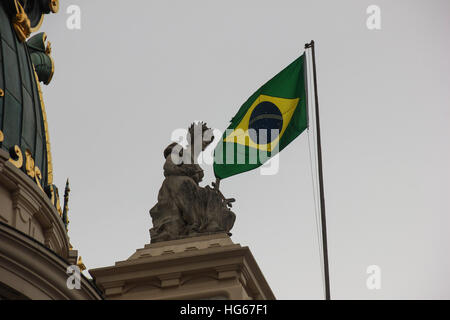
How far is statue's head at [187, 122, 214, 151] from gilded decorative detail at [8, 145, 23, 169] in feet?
28.0

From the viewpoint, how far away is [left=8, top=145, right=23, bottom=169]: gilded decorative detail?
38.6m

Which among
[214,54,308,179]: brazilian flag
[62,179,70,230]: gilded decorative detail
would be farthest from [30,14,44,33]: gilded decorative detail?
[214,54,308,179]: brazilian flag

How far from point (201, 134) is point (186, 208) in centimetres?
203

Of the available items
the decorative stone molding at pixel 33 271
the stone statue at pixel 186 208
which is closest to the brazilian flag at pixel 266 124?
the stone statue at pixel 186 208

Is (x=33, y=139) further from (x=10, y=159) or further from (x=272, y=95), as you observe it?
(x=272, y=95)

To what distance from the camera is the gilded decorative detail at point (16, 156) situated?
127ft

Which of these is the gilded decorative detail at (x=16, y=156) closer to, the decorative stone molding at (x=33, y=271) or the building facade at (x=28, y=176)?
the building facade at (x=28, y=176)

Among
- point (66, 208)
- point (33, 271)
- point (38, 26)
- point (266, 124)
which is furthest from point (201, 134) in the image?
point (38, 26)

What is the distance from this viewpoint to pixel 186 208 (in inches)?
1169

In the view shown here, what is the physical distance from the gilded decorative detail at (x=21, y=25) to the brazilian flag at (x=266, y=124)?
556 inches

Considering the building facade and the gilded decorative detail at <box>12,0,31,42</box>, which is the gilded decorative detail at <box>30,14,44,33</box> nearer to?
the building facade

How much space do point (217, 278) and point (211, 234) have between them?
67.0 inches
